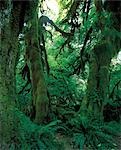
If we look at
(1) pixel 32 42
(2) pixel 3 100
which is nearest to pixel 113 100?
(1) pixel 32 42

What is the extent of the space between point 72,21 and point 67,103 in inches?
91.2

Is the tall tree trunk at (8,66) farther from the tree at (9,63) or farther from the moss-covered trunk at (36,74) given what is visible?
the moss-covered trunk at (36,74)

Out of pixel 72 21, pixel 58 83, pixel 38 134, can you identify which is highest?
pixel 72 21

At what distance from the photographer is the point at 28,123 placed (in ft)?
23.4

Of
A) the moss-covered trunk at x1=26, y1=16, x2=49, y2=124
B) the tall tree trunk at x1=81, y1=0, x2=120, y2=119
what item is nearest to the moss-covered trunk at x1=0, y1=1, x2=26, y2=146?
the moss-covered trunk at x1=26, y1=16, x2=49, y2=124

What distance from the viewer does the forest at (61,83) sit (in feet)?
19.2

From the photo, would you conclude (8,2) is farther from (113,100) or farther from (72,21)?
(113,100)

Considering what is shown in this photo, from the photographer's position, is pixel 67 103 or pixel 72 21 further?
pixel 67 103

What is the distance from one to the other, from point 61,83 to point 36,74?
8.22ft

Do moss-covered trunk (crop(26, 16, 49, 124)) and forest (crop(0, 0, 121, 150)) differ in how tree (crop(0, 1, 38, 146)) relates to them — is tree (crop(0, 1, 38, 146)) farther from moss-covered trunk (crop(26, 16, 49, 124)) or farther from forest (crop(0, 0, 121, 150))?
moss-covered trunk (crop(26, 16, 49, 124))

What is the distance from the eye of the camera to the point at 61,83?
10.9 m

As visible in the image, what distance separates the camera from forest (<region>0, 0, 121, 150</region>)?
5844mm

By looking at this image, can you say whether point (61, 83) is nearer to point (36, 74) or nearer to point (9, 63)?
point (36, 74)

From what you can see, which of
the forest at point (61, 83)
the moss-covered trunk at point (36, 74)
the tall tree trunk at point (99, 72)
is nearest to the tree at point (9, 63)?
the forest at point (61, 83)
